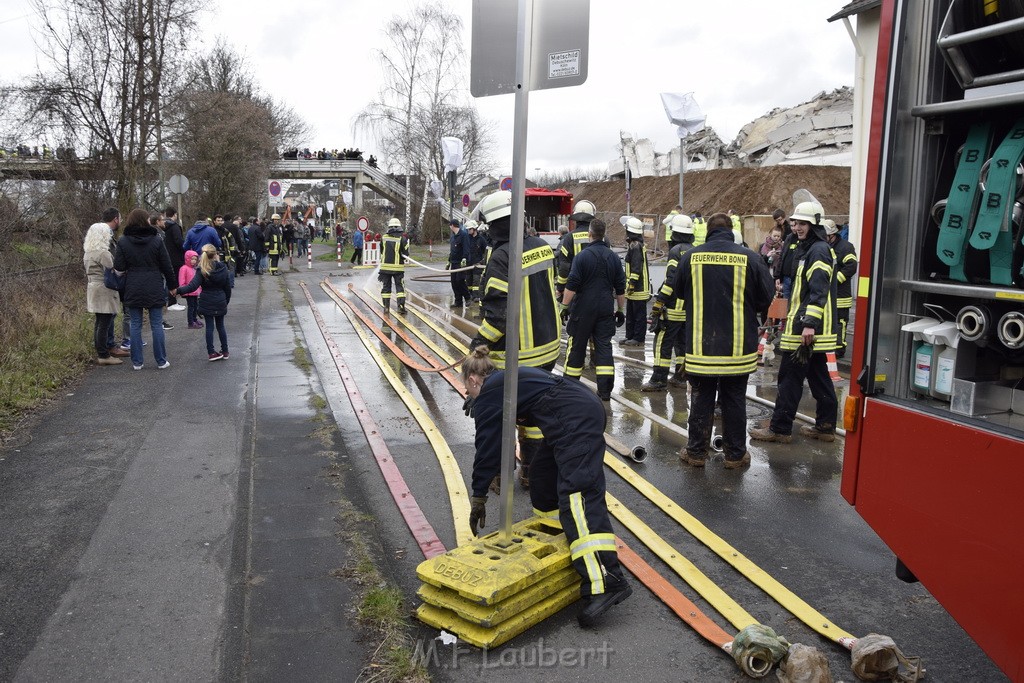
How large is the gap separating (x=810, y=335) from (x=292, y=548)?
4581mm

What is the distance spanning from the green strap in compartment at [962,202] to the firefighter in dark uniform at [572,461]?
71.7 inches

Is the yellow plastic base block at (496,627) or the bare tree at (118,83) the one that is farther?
the bare tree at (118,83)

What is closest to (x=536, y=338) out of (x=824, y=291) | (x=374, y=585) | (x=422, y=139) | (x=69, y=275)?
(x=374, y=585)

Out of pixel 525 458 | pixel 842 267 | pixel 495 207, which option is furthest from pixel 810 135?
pixel 525 458

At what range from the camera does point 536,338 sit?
5941mm

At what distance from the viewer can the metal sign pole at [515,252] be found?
3834 millimetres

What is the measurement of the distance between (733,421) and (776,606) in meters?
2.43

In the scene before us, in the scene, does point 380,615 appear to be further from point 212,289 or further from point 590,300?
point 212,289

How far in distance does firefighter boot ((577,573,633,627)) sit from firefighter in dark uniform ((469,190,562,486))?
1740 mm

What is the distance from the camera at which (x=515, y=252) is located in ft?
13.1

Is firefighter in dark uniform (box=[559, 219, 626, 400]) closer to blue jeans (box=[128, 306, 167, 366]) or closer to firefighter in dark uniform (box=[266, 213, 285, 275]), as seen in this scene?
blue jeans (box=[128, 306, 167, 366])

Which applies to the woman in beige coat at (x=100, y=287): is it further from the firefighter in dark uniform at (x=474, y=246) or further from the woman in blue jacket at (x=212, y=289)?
the firefighter in dark uniform at (x=474, y=246)

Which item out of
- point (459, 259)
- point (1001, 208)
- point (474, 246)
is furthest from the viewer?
point (459, 259)

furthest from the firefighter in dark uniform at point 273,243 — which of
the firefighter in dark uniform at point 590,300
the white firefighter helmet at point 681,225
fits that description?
the firefighter in dark uniform at point 590,300
